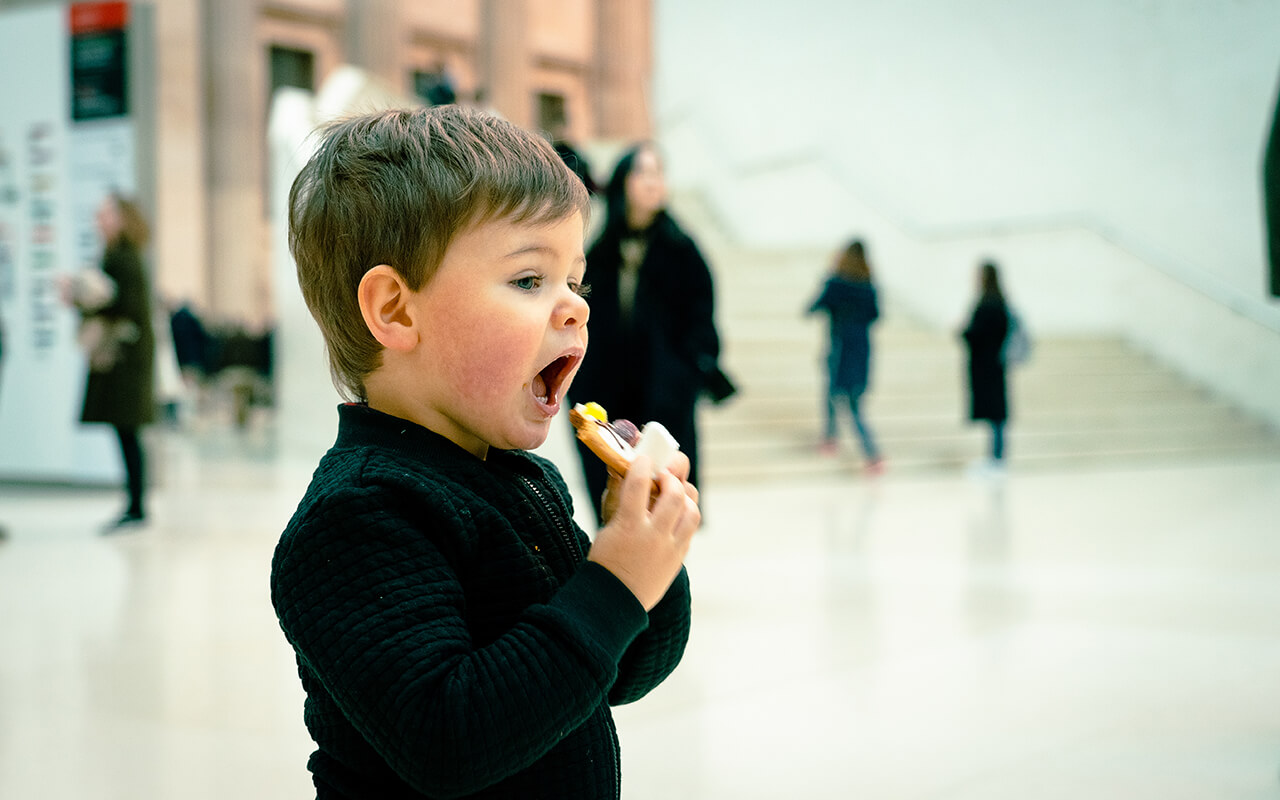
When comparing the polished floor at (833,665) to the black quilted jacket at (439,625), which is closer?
the black quilted jacket at (439,625)

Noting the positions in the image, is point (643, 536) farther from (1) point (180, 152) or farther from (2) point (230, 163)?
(2) point (230, 163)

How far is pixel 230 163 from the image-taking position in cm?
2084

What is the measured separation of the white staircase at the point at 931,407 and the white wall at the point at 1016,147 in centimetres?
49

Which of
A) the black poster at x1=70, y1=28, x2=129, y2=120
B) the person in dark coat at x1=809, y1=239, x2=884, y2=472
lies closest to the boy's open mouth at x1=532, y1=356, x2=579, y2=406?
the black poster at x1=70, y1=28, x2=129, y2=120

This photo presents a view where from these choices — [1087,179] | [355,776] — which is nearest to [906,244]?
[1087,179]

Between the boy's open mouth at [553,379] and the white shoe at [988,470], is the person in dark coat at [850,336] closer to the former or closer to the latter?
the white shoe at [988,470]

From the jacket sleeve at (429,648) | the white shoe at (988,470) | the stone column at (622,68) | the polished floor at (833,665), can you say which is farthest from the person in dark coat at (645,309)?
the stone column at (622,68)

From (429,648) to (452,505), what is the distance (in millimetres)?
132

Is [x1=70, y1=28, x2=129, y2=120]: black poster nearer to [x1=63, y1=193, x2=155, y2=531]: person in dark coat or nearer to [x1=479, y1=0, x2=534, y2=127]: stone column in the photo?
[x1=63, y1=193, x2=155, y2=531]: person in dark coat

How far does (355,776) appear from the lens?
96 cm

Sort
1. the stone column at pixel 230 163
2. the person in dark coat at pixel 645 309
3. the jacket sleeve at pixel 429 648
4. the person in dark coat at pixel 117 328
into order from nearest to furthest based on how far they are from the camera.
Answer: the jacket sleeve at pixel 429 648
the person in dark coat at pixel 645 309
the person in dark coat at pixel 117 328
the stone column at pixel 230 163

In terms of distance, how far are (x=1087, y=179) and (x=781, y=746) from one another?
1144 centimetres

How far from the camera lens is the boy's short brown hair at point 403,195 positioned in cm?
92

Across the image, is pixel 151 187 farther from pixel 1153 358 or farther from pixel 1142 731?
pixel 1153 358
